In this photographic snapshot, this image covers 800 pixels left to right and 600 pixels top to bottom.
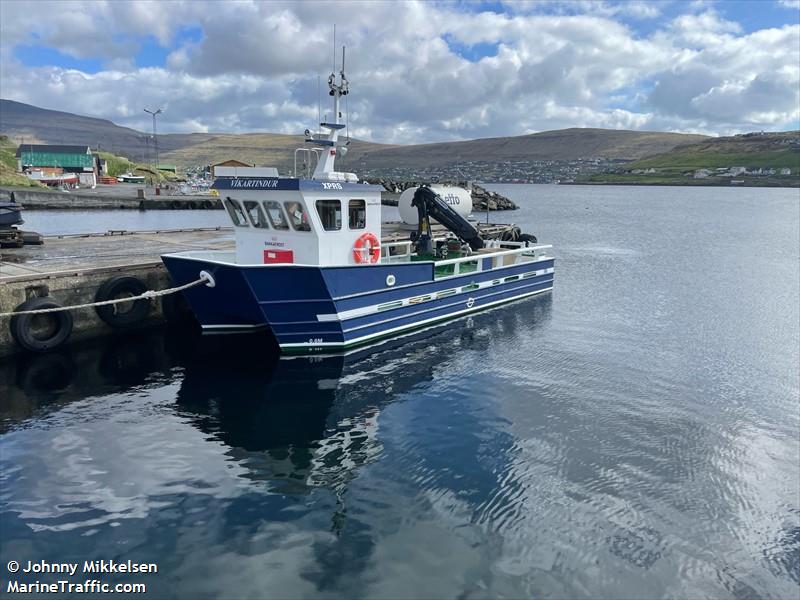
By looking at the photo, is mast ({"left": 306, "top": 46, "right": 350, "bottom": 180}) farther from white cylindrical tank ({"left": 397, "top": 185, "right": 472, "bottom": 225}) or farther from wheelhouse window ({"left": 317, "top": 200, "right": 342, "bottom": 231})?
white cylindrical tank ({"left": 397, "top": 185, "right": 472, "bottom": 225})

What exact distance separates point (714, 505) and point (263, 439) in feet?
26.2

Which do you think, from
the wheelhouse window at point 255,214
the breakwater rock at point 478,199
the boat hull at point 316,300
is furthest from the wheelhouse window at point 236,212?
the breakwater rock at point 478,199

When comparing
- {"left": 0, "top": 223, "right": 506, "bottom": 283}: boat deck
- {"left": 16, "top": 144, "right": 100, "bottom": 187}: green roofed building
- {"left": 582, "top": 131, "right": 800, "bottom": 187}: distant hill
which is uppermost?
{"left": 582, "top": 131, "right": 800, "bottom": 187}: distant hill

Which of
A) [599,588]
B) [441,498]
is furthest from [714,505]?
[441,498]

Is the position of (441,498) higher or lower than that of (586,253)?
lower

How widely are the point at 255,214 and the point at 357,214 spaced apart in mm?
2831

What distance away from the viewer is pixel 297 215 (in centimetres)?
1460

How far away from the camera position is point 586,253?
37.2 m

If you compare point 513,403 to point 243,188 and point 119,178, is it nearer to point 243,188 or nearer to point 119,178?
point 243,188

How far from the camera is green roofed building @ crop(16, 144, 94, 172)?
104 m

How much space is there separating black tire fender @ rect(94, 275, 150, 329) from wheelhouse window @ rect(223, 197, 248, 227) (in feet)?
13.0

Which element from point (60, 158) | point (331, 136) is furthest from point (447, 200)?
point (60, 158)

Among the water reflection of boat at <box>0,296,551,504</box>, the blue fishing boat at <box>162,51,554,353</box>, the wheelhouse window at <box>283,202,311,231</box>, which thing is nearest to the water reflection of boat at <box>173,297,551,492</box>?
the water reflection of boat at <box>0,296,551,504</box>

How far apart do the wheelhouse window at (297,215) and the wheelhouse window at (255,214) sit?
3.01ft
